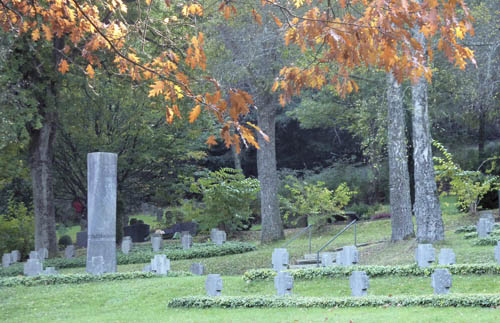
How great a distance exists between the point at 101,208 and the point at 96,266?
1.46 metres

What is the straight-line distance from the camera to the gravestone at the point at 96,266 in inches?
674

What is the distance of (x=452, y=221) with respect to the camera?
26.0 m

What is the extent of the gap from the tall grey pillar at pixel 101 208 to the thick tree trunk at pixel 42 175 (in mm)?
6726

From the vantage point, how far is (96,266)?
1717cm

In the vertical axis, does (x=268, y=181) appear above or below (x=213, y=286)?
above

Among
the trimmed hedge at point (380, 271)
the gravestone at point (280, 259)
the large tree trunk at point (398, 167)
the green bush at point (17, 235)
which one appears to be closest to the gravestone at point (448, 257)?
the trimmed hedge at point (380, 271)

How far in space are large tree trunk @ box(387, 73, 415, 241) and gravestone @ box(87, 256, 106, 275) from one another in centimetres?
885

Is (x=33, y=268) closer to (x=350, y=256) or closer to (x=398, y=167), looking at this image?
(x=350, y=256)

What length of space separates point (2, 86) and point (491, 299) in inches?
615

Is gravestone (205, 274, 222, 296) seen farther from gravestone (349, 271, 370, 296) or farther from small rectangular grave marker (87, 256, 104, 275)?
small rectangular grave marker (87, 256, 104, 275)

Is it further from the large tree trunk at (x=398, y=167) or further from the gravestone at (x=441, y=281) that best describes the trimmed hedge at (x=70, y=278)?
the gravestone at (x=441, y=281)

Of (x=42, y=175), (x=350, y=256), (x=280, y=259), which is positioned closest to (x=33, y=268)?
(x=42, y=175)

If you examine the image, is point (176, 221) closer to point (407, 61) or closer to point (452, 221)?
point (452, 221)

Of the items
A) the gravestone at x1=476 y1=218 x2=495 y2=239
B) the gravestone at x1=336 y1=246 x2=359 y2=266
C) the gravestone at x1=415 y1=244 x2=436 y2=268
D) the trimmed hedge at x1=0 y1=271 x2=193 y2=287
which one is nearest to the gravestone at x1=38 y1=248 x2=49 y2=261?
the trimmed hedge at x1=0 y1=271 x2=193 y2=287
